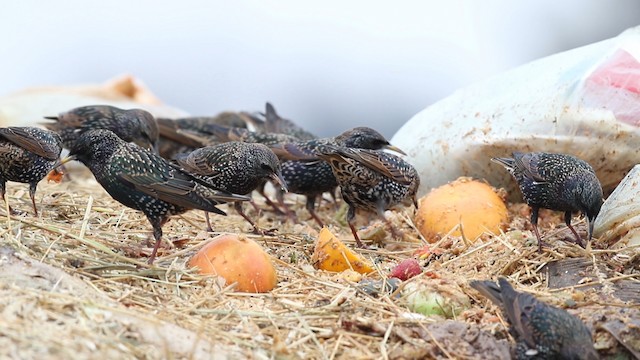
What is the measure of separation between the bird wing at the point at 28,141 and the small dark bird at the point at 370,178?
1.67 m

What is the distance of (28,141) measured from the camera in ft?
18.7

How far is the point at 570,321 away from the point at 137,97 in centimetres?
824

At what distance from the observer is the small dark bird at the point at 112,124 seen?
24.5 feet

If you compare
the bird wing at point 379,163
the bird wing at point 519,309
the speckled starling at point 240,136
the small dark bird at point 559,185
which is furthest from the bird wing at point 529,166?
the speckled starling at point 240,136

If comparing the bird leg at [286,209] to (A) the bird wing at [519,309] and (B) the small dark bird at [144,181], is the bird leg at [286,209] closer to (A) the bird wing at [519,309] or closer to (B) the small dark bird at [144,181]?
(B) the small dark bird at [144,181]

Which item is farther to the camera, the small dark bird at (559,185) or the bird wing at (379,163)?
the bird wing at (379,163)

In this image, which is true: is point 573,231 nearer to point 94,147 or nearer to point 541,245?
point 541,245

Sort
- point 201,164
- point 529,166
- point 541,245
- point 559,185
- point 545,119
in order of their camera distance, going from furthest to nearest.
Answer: point 545,119
point 201,164
point 529,166
point 559,185
point 541,245

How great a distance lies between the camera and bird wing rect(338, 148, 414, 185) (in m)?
6.05

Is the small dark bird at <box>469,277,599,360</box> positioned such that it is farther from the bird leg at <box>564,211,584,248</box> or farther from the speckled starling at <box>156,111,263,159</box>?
the speckled starling at <box>156,111,263,159</box>

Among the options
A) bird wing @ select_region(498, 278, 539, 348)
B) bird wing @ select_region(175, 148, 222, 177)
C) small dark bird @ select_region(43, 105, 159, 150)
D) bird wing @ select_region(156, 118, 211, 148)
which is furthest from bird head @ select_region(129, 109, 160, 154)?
bird wing @ select_region(498, 278, 539, 348)

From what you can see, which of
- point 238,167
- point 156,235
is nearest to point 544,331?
point 156,235

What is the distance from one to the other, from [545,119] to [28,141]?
3.34 metres

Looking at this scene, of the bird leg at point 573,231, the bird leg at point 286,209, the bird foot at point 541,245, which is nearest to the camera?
the bird foot at point 541,245
